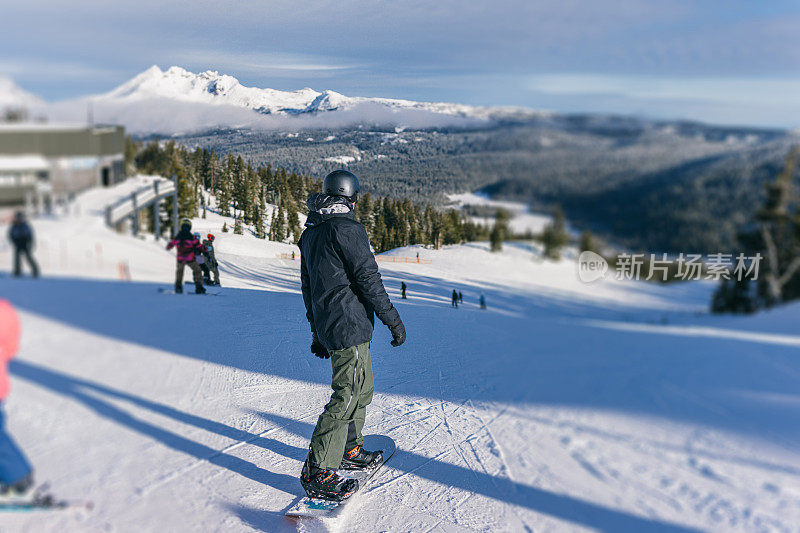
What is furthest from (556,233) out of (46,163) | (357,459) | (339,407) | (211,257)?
(46,163)

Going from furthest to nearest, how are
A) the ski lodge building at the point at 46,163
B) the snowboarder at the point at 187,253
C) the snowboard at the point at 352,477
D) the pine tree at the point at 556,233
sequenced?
the snowboarder at the point at 187,253 < the snowboard at the point at 352,477 < the pine tree at the point at 556,233 < the ski lodge building at the point at 46,163

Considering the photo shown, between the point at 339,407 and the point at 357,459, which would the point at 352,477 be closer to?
the point at 357,459

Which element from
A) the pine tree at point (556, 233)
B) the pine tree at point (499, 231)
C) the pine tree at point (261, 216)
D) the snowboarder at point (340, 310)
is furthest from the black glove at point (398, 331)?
the pine tree at point (261, 216)

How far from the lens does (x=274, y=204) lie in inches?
101

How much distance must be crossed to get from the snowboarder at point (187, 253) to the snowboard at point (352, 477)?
1.18m

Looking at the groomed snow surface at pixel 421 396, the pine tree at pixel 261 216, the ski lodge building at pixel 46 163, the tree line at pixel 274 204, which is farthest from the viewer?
the pine tree at pixel 261 216

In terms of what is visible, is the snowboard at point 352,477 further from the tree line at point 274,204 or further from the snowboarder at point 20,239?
the snowboarder at point 20,239

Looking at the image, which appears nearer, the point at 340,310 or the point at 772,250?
the point at 340,310

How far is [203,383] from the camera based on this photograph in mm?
2223

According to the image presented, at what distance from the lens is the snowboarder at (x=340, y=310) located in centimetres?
199

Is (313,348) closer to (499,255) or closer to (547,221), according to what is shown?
(499,255)

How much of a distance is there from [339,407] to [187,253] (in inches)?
43.1

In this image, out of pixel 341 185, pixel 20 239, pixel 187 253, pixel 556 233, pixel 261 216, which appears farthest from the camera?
pixel 261 216

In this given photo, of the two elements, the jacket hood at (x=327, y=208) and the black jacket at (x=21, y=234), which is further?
the jacket hood at (x=327, y=208)
